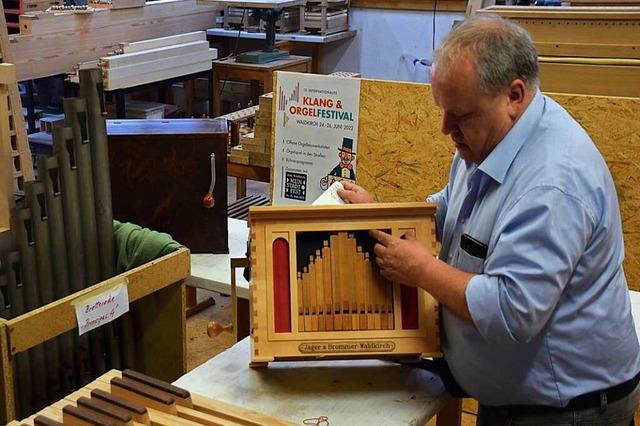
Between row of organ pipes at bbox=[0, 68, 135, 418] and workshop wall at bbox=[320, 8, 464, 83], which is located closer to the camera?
row of organ pipes at bbox=[0, 68, 135, 418]

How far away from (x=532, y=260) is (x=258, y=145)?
2.33 meters

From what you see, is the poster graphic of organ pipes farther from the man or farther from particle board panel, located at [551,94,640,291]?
the man

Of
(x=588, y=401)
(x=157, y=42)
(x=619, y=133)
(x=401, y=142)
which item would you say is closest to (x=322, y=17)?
(x=157, y=42)

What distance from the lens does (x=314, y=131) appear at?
124 inches

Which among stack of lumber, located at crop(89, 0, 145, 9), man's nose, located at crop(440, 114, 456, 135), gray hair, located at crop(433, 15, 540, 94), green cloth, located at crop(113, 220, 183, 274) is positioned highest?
gray hair, located at crop(433, 15, 540, 94)

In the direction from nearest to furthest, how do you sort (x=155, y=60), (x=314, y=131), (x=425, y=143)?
(x=425, y=143) < (x=314, y=131) < (x=155, y=60)

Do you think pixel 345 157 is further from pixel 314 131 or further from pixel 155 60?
pixel 155 60

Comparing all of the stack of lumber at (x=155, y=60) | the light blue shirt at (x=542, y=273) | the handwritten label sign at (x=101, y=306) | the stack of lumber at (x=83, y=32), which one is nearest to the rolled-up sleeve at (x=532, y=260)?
the light blue shirt at (x=542, y=273)

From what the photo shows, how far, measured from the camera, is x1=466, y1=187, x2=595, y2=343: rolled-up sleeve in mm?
1494

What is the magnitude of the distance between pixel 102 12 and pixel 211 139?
11.1ft

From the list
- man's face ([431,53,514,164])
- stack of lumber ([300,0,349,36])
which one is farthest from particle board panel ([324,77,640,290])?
stack of lumber ([300,0,349,36])

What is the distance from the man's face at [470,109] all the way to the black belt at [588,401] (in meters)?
0.54

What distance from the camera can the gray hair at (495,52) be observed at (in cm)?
150

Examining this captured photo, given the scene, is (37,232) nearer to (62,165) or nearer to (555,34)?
(62,165)
